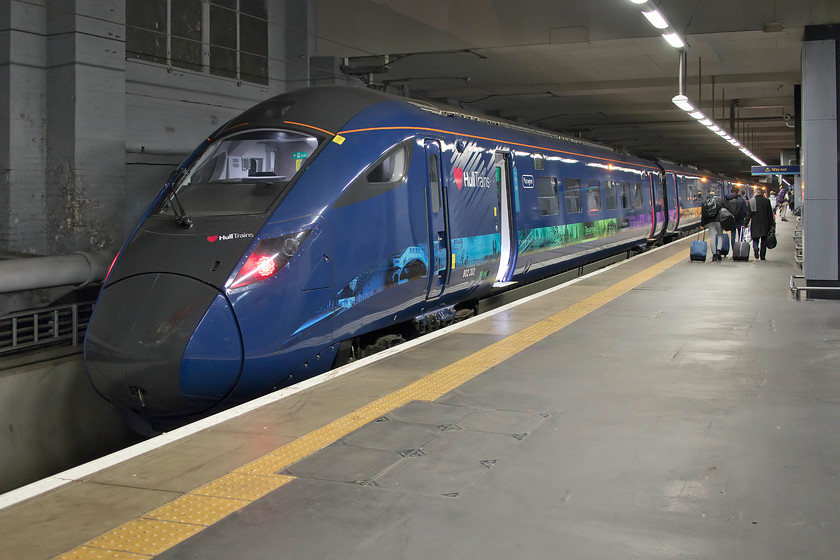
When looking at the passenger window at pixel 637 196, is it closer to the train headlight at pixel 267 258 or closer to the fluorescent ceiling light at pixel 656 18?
the fluorescent ceiling light at pixel 656 18

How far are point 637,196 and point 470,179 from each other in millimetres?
10956

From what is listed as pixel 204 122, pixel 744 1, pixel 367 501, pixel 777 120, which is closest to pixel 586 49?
pixel 744 1

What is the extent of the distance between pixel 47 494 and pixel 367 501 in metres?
1.47

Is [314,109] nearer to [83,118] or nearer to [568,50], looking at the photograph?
[83,118]

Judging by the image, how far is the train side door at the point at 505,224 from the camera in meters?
10.3

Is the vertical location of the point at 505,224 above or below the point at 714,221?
below

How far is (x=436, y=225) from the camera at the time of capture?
26.8ft

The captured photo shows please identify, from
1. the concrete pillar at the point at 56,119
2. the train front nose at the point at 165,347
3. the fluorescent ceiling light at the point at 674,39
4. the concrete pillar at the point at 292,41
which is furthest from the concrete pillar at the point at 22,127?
the fluorescent ceiling light at the point at 674,39

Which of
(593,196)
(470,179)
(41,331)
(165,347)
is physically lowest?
(41,331)

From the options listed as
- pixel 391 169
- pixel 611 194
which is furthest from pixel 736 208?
pixel 391 169

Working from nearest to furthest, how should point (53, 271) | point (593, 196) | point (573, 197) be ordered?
point (53, 271) → point (573, 197) → point (593, 196)

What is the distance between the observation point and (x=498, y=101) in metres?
22.0

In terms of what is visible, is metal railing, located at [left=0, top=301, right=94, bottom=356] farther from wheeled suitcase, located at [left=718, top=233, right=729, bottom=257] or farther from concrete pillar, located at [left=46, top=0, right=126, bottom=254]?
wheeled suitcase, located at [left=718, top=233, right=729, bottom=257]

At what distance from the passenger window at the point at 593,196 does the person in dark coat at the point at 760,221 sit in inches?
113
